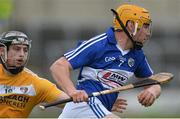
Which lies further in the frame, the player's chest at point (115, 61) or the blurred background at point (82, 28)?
the blurred background at point (82, 28)

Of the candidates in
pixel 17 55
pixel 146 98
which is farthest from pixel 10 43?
pixel 146 98

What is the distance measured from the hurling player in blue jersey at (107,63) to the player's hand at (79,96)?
20 centimetres

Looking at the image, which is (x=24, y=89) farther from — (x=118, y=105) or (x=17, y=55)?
(x=118, y=105)

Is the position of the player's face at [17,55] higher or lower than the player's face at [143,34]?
lower

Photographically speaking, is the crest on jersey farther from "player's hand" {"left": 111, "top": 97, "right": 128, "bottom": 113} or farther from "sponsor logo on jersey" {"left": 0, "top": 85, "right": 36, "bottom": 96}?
"sponsor logo on jersey" {"left": 0, "top": 85, "right": 36, "bottom": 96}

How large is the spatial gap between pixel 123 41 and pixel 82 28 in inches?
670

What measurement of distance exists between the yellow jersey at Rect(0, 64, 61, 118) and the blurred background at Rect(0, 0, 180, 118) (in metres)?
11.8

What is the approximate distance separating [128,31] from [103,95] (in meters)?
0.68

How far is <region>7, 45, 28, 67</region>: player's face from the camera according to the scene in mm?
A: 9055

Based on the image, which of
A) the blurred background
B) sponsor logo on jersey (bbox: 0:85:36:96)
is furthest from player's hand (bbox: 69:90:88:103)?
the blurred background

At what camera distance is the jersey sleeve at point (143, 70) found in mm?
9383

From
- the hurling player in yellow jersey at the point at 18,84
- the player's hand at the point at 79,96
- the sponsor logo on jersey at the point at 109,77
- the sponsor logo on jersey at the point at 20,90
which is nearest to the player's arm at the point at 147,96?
the sponsor logo on jersey at the point at 109,77

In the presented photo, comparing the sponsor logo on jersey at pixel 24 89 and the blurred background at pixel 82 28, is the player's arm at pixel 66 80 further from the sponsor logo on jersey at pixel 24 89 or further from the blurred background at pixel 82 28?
the blurred background at pixel 82 28

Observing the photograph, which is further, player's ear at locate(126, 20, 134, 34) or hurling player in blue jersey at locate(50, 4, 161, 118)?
player's ear at locate(126, 20, 134, 34)
